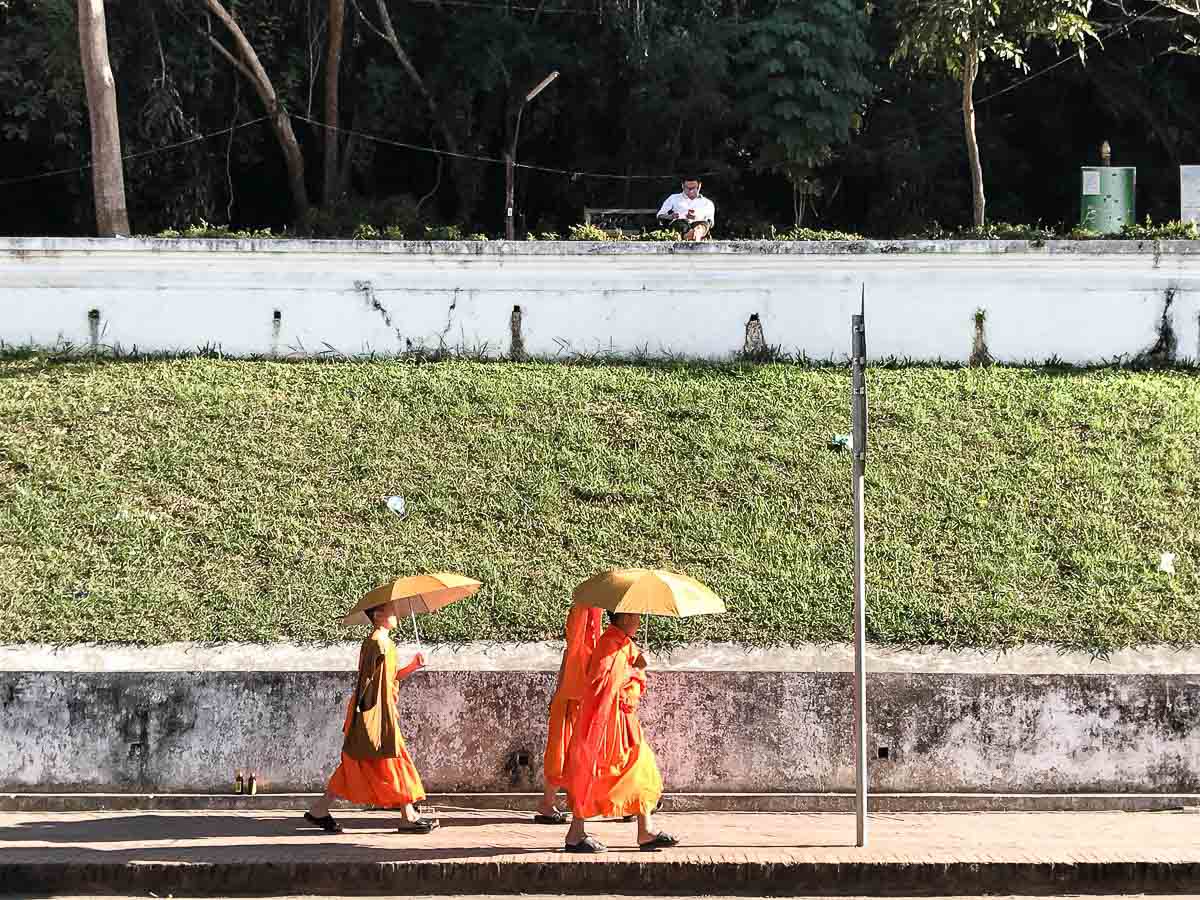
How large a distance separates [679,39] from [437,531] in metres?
12.4

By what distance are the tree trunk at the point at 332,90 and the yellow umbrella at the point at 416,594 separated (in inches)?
560

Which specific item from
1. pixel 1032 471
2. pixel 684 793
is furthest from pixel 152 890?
pixel 1032 471

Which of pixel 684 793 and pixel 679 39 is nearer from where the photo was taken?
pixel 684 793

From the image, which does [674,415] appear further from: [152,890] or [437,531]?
[152,890]

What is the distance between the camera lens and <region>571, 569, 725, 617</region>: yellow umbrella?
→ 262 inches

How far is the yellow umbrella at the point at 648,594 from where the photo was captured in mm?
6656

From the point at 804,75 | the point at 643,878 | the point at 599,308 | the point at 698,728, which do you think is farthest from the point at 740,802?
the point at 804,75

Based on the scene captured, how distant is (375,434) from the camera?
10.2 meters

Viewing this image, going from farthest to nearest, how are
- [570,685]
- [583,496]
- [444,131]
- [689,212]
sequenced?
1. [444,131]
2. [689,212]
3. [583,496]
4. [570,685]

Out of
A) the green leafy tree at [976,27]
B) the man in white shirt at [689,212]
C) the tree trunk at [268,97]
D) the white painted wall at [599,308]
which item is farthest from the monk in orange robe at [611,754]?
the tree trunk at [268,97]

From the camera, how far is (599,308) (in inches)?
460

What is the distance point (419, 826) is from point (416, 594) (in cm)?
119

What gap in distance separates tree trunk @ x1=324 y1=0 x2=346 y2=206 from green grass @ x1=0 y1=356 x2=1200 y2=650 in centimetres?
986

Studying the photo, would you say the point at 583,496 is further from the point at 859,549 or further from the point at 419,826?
the point at 859,549
